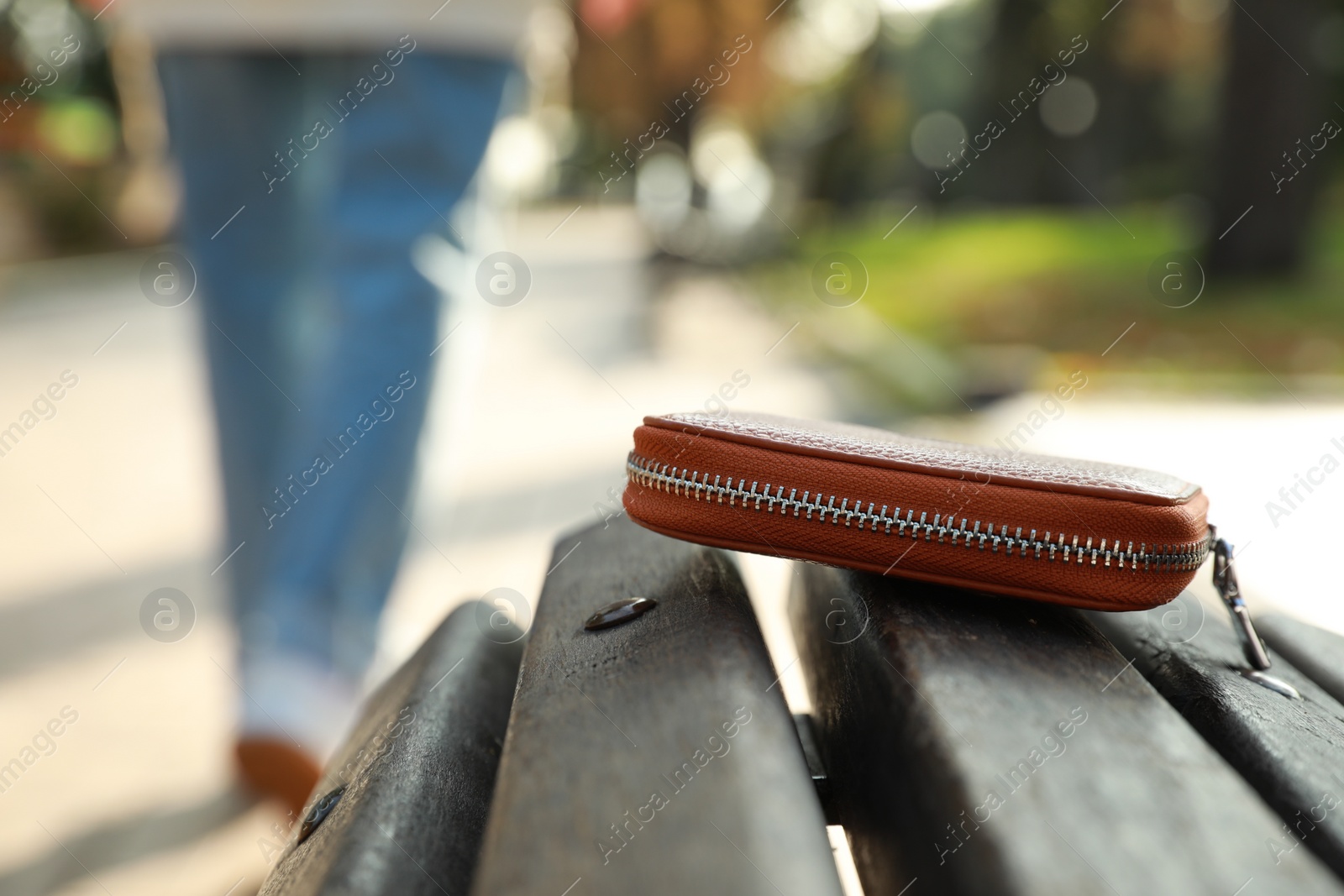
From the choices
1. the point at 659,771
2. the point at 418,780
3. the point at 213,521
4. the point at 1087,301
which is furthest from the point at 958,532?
the point at 1087,301

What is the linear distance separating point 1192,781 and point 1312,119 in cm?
952

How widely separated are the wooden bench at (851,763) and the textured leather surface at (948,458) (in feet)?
0.34

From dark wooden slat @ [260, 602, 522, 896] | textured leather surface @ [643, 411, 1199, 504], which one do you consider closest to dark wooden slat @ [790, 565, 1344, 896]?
textured leather surface @ [643, 411, 1199, 504]

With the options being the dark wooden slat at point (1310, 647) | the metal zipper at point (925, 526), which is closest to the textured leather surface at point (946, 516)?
the metal zipper at point (925, 526)

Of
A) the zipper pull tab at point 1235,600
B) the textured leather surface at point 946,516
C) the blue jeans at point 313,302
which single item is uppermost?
the blue jeans at point 313,302

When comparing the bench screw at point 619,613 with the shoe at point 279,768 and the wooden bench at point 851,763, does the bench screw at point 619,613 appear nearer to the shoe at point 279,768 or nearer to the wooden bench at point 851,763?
the wooden bench at point 851,763

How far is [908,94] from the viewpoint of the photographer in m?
27.0

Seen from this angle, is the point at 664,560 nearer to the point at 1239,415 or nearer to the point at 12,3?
the point at 1239,415

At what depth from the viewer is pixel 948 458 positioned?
84 cm

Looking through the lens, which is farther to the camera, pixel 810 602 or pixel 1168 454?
pixel 1168 454

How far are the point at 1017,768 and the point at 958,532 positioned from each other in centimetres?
22

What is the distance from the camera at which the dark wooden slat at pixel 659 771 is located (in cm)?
55

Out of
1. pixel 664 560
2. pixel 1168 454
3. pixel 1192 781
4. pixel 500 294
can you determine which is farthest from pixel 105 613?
pixel 500 294

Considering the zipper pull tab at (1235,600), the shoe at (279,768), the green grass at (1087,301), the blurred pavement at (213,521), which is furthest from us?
the green grass at (1087,301)
